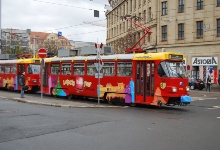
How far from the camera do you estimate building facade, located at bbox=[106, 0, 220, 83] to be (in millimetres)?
42719

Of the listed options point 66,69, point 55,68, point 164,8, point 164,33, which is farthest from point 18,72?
point 164,8

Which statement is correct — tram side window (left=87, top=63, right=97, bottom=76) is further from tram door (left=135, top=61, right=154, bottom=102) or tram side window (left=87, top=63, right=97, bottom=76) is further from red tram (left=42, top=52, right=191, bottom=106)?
tram door (left=135, top=61, right=154, bottom=102)

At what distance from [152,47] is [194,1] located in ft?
31.5

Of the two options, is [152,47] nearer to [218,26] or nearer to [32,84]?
[218,26]

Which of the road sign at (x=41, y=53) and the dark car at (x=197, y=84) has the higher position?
the road sign at (x=41, y=53)

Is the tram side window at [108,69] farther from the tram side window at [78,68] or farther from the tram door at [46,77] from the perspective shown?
the tram door at [46,77]

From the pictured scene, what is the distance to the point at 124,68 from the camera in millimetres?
18797

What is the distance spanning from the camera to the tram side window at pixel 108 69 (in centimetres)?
1952

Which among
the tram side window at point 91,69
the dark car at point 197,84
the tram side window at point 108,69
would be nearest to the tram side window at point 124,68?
the tram side window at point 108,69

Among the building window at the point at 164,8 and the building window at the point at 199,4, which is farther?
the building window at the point at 164,8

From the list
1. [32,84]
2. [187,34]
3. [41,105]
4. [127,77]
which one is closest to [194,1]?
[187,34]

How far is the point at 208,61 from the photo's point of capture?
43.5 m

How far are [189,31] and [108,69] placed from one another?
28.2 m

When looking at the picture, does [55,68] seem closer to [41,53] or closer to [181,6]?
[41,53]
